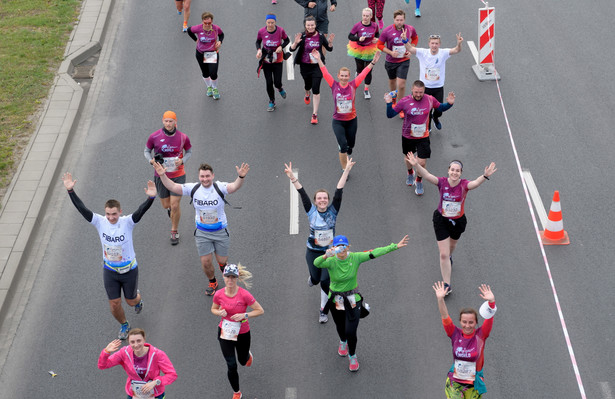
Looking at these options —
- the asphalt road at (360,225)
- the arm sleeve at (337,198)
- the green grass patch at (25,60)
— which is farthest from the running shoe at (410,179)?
the green grass patch at (25,60)

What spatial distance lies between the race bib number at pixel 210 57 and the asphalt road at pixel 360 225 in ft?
3.08

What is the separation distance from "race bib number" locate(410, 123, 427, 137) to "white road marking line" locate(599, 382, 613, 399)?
4835 mm

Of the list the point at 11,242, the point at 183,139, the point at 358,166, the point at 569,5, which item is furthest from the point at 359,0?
the point at 11,242

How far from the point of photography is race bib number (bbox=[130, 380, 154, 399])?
892cm

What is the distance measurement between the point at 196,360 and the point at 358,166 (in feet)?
17.1

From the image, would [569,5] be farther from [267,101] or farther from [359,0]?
[267,101]

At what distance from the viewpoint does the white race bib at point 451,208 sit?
36.2 feet

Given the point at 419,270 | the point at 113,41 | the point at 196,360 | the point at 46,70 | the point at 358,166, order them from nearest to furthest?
the point at 196,360, the point at 419,270, the point at 358,166, the point at 46,70, the point at 113,41

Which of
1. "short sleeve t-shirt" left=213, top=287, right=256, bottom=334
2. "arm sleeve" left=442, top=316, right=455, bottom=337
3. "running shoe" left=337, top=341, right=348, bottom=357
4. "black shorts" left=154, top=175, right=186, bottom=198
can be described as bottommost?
"running shoe" left=337, top=341, right=348, bottom=357

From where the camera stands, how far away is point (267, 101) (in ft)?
54.4

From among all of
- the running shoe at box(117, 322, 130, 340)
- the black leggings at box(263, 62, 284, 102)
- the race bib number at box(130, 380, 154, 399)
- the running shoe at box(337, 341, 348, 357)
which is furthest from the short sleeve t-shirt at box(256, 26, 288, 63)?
the race bib number at box(130, 380, 154, 399)

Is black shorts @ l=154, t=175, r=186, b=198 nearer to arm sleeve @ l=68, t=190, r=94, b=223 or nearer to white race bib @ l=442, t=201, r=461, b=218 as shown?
arm sleeve @ l=68, t=190, r=94, b=223

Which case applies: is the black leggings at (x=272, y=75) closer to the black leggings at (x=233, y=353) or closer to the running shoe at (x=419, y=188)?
the running shoe at (x=419, y=188)

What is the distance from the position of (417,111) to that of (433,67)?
5.91 feet
